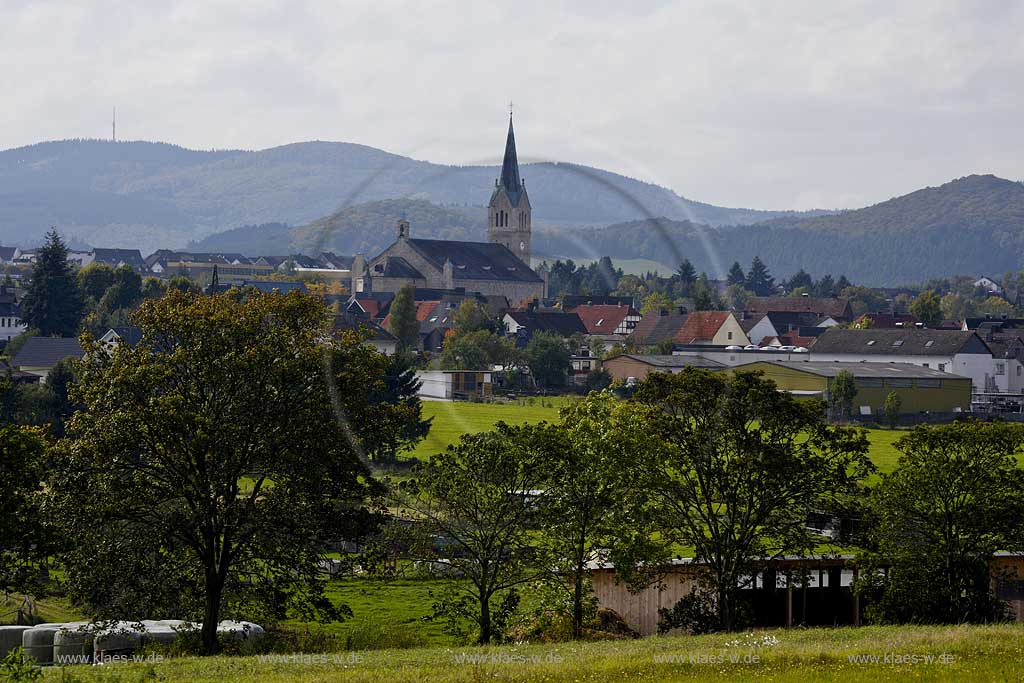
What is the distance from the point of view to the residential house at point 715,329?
344 ft

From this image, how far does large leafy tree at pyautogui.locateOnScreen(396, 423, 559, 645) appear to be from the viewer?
31.1 m

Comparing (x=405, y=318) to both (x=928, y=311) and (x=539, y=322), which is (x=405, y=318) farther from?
(x=928, y=311)

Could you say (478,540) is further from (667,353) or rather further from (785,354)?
(785,354)

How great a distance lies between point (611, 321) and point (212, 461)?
111794mm

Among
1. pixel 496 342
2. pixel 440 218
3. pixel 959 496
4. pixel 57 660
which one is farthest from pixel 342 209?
pixel 496 342

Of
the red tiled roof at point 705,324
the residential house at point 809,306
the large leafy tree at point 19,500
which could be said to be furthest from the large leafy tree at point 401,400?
the residential house at point 809,306

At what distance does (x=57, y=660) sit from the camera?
29.3m

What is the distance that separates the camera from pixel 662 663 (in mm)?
21578

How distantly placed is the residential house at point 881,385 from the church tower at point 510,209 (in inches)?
1234

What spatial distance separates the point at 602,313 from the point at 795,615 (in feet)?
358

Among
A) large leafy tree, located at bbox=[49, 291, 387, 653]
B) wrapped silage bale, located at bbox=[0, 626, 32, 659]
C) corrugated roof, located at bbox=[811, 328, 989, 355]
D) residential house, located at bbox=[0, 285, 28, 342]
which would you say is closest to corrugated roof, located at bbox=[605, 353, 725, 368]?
corrugated roof, located at bbox=[811, 328, 989, 355]

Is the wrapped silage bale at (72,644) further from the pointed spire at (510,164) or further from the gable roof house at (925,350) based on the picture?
the gable roof house at (925,350)

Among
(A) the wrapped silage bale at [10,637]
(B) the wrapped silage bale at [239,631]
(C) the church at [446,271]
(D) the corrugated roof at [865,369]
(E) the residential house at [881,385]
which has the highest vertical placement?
(C) the church at [446,271]

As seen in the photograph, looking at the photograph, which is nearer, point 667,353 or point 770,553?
point 770,553
